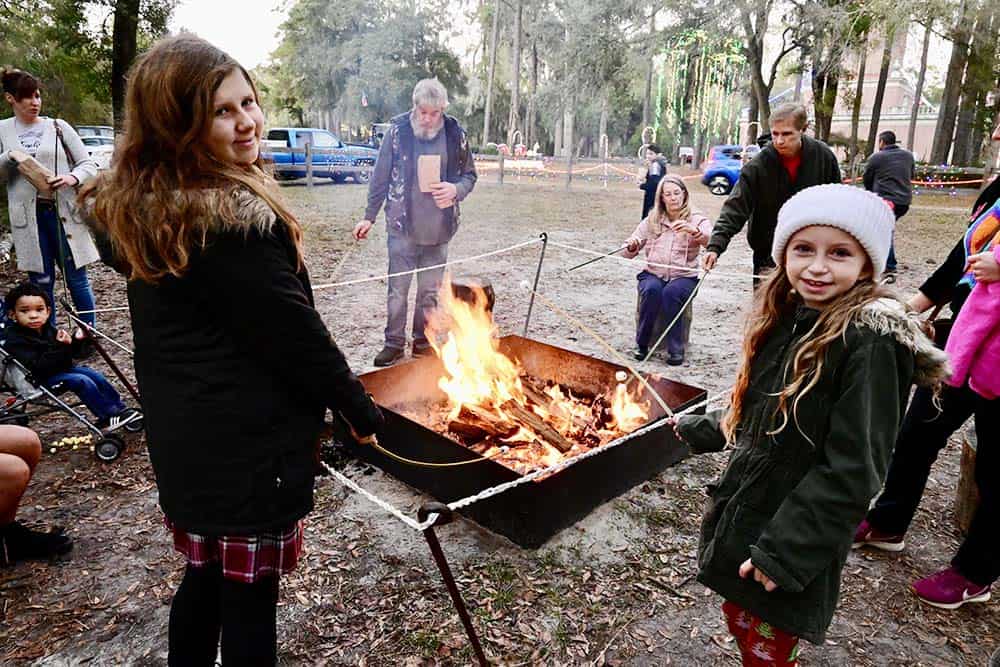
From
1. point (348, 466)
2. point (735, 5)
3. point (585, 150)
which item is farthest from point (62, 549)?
point (585, 150)

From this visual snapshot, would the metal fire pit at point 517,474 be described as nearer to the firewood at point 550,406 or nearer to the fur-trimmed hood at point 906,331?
the firewood at point 550,406

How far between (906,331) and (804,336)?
0.79 feet

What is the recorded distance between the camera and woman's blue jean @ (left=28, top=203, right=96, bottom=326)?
16.6ft

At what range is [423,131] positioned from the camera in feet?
17.3

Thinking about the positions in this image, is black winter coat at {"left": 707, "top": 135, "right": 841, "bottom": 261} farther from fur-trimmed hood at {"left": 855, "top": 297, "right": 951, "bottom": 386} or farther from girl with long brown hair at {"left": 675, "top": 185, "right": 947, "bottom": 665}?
fur-trimmed hood at {"left": 855, "top": 297, "right": 951, "bottom": 386}

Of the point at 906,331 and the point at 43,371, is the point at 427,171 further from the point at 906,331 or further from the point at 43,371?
the point at 906,331

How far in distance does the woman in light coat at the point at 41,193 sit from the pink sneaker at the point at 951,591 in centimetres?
559

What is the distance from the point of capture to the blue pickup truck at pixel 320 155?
2075cm

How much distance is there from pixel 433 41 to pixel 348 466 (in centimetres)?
4086

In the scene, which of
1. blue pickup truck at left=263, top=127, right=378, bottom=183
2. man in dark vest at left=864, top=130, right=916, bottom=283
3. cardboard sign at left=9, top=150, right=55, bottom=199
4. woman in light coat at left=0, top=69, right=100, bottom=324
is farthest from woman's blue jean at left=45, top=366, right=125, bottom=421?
blue pickup truck at left=263, top=127, right=378, bottom=183

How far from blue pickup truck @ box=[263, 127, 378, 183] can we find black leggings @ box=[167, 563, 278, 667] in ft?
66.2

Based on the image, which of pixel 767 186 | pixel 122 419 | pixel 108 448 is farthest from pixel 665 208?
pixel 108 448

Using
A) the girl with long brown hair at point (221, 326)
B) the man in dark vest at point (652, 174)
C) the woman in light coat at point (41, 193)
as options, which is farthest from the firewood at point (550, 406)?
the man in dark vest at point (652, 174)

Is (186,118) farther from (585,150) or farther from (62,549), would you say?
(585,150)
